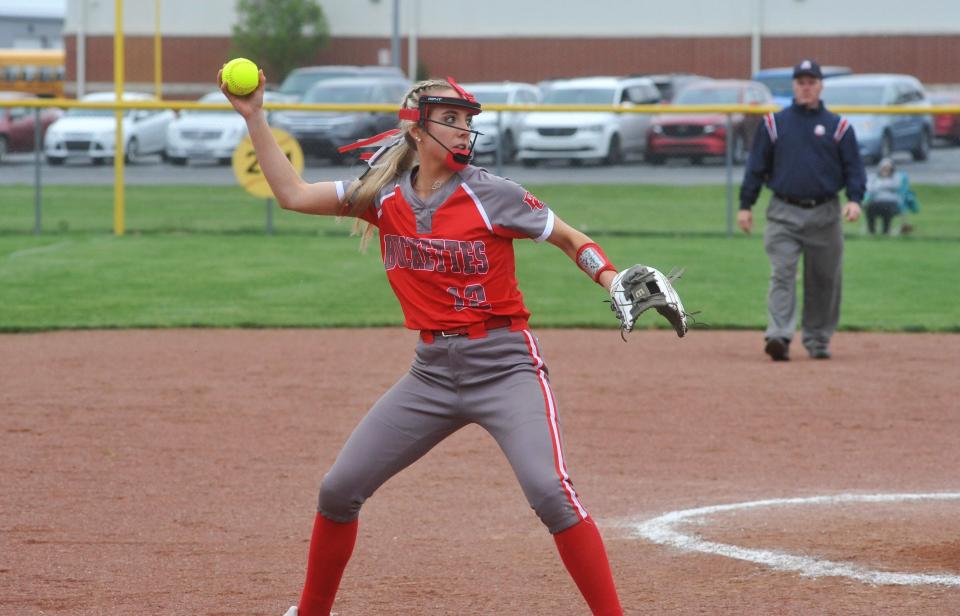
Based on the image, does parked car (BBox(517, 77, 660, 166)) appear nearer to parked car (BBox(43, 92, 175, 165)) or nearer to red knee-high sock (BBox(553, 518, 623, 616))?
parked car (BBox(43, 92, 175, 165))

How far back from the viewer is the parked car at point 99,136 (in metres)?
24.9

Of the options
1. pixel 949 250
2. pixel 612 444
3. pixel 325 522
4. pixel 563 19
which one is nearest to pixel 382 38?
pixel 563 19

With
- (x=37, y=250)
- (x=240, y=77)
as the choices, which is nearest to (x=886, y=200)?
(x=37, y=250)

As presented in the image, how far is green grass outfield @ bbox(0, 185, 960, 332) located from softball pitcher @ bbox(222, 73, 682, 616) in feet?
25.1

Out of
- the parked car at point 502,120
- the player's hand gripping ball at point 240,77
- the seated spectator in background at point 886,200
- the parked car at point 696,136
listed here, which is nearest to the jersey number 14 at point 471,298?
the player's hand gripping ball at point 240,77

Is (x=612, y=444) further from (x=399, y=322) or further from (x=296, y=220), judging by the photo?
(x=296, y=220)

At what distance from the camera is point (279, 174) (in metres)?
4.42

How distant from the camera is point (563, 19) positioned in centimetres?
4572

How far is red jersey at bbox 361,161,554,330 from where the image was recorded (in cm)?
430

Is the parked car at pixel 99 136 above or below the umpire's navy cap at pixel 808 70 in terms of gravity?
below

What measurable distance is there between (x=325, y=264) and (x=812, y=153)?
7.16 m

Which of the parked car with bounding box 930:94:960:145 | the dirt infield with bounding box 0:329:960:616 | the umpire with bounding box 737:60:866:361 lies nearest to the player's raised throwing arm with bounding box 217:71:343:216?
the dirt infield with bounding box 0:329:960:616

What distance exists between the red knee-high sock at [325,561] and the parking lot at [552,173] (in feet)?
51.5

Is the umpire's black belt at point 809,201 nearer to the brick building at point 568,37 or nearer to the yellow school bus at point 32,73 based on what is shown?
the brick building at point 568,37
